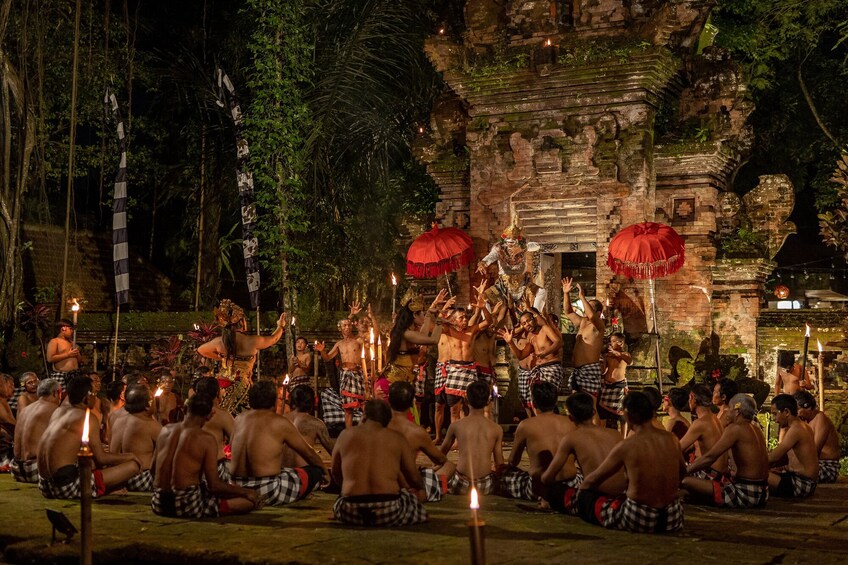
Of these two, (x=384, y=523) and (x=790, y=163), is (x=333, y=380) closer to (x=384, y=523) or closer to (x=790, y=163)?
(x=384, y=523)

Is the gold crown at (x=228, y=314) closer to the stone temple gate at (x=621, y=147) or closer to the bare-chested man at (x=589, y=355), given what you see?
the stone temple gate at (x=621, y=147)

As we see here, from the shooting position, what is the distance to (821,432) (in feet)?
32.9

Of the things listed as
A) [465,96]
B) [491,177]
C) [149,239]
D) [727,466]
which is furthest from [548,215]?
[149,239]

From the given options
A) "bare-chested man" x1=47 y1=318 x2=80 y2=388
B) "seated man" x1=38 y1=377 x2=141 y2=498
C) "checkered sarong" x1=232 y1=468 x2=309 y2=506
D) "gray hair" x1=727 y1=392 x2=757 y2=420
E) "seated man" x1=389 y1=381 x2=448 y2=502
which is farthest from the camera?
"bare-chested man" x1=47 y1=318 x2=80 y2=388

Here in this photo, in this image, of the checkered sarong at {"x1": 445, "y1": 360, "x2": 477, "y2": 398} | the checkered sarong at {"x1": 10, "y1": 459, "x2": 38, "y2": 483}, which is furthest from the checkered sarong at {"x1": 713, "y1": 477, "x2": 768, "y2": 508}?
the checkered sarong at {"x1": 10, "y1": 459, "x2": 38, "y2": 483}

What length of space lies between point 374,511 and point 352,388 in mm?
6290

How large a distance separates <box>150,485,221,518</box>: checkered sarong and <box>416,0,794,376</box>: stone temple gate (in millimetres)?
9106

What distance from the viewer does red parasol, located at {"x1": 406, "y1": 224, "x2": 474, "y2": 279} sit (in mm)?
16203

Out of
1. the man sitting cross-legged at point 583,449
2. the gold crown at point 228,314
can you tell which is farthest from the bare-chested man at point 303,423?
the gold crown at point 228,314

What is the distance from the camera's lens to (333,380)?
16.2 metres

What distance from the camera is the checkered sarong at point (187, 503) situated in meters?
7.77

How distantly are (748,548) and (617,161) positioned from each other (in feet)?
32.3

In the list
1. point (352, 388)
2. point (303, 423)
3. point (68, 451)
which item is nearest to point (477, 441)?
point (303, 423)

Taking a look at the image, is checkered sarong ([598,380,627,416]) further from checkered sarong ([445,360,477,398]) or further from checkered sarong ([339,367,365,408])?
checkered sarong ([339,367,365,408])
